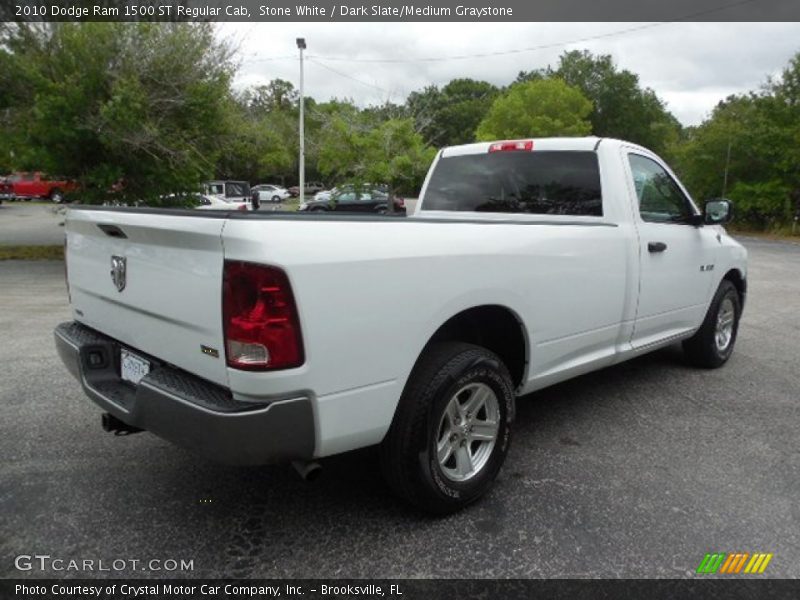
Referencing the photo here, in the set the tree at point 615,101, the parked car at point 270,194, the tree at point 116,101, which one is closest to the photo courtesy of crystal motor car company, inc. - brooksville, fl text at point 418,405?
the tree at point 116,101

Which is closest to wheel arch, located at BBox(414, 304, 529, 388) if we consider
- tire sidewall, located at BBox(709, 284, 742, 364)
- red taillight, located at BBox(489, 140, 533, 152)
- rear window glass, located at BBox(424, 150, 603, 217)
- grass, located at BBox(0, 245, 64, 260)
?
rear window glass, located at BBox(424, 150, 603, 217)

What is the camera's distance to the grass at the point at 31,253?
12.6 meters

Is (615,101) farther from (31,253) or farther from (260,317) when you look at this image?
(260,317)

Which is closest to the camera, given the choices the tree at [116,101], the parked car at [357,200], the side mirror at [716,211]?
the side mirror at [716,211]

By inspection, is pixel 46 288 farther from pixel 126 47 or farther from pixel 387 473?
pixel 387 473

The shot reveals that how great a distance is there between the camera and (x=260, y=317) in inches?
81.4

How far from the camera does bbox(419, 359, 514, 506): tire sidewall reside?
2602 millimetres

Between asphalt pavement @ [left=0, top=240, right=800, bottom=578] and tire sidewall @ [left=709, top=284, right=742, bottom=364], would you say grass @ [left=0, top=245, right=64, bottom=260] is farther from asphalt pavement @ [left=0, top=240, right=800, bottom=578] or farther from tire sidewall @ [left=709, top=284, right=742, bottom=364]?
tire sidewall @ [left=709, top=284, right=742, bottom=364]

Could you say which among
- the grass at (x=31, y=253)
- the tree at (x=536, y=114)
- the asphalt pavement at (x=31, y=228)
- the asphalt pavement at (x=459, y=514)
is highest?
the tree at (x=536, y=114)

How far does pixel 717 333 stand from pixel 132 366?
477 centimetres

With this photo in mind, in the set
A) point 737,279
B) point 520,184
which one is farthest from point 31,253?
point 737,279

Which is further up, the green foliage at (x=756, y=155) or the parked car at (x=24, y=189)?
the green foliage at (x=756, y=155)

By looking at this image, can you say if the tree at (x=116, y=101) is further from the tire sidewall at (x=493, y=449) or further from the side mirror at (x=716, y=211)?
the tire sidewall at (x=493, y=449)

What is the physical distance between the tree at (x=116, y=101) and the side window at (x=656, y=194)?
9179 mm
